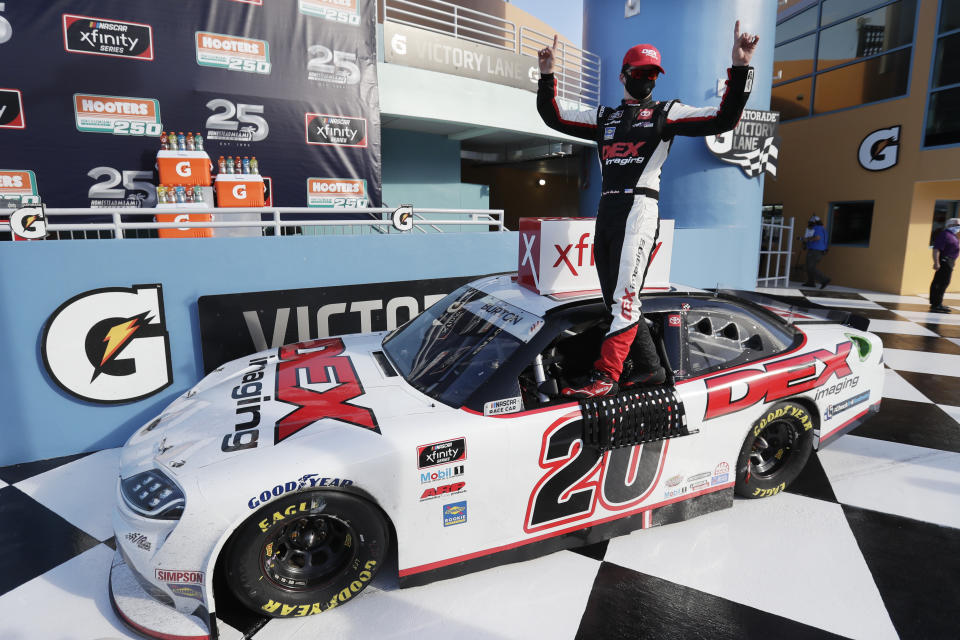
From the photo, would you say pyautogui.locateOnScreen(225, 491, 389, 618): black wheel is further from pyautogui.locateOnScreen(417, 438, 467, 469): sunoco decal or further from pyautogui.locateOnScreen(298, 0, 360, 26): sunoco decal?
pyautogui.locateOnScreen(298, 0, 360, 26): sunoco decal

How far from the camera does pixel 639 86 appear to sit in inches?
101

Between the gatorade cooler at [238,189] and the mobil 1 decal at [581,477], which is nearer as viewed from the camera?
the mobil 1 decal at [581,477]

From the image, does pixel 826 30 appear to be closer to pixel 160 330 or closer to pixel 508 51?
pixel 508 51

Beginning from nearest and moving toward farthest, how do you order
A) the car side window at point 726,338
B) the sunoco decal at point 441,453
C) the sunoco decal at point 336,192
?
the sunoco decal at point 441,453
the car side window at point 726,338
the sunoco decal at point 336,192

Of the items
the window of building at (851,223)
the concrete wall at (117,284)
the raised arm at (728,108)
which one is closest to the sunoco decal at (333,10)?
the concrete wall at (117,284)

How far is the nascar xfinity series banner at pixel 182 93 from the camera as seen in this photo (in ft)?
17.1

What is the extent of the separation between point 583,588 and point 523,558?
273 mm

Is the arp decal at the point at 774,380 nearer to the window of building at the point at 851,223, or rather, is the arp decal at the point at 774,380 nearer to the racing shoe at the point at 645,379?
the racing shoe at the point at 645,379

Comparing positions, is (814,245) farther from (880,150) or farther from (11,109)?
(11,109)

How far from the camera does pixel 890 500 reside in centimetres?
281

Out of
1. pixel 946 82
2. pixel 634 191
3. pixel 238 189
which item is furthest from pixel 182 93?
pixel 946 82

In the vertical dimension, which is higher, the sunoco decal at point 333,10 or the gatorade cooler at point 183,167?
the sunoco decal at point 333,10

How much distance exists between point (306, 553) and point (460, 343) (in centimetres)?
108

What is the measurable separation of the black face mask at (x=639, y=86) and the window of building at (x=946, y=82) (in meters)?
10.3
